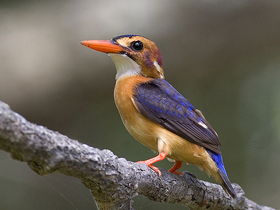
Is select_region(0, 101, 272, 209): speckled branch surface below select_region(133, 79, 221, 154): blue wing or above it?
below

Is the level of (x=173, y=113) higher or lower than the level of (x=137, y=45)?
lower

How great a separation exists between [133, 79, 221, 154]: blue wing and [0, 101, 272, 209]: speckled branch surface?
0.38 m

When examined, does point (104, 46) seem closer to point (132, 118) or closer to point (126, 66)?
point (126, 66)

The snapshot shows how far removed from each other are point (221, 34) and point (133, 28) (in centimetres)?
119

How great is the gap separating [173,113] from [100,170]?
4.08 feet

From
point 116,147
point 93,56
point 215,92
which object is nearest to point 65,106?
point 93,56

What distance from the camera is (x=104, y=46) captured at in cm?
330

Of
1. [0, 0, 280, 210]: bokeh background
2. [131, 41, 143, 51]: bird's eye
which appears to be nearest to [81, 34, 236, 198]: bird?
[131, 41, 143, 51]: bird's eye

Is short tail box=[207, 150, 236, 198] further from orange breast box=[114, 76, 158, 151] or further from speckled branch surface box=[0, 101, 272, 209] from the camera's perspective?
orange breast box=[114, 76, 158, 151]

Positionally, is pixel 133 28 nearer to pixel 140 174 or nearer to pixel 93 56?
pixel 93 56

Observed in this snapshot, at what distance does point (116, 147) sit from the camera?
5406 mm

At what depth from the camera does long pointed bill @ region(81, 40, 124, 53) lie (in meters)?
3.25

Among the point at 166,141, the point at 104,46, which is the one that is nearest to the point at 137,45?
the point at 104,46

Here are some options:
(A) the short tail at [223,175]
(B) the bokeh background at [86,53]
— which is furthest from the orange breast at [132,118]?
(B) the bokeh background at [86,53]
